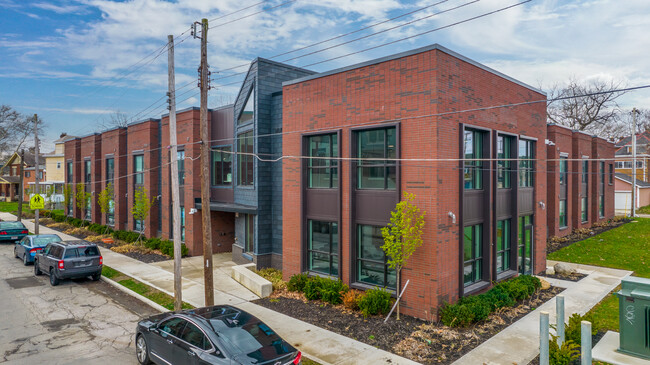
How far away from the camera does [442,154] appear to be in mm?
11141

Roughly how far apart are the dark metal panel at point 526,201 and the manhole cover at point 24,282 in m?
19.9

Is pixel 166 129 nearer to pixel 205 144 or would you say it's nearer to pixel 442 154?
pixel 205 144

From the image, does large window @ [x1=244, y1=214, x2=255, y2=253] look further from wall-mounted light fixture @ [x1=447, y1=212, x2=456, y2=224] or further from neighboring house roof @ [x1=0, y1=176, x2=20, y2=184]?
neighboring house roof @ [x1=0, y1=176, x2=20, y2=184]

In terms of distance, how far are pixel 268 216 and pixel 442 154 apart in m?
9.12

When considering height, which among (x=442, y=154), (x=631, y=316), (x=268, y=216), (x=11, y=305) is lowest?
(x=11, y=305)

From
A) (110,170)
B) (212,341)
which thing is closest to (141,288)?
(212,341)

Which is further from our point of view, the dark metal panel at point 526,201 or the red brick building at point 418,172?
the dark metal panel at point 526,201

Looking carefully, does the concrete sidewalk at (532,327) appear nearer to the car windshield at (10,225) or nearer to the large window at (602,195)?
the large window at (602,195)

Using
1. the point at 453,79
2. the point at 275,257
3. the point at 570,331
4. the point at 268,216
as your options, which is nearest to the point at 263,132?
the point at 268,216

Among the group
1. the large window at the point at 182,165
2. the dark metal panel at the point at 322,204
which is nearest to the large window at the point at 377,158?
the dark metal panel at the point at 322,204

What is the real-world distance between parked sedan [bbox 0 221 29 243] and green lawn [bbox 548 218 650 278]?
33.9 metres

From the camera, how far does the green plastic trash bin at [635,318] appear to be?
854 cm

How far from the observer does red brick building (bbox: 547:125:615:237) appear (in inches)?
1008

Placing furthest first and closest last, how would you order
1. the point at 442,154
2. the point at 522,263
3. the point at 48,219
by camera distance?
1. the point at 48,219
2. the point at 522,263
3. the point at 442,154
